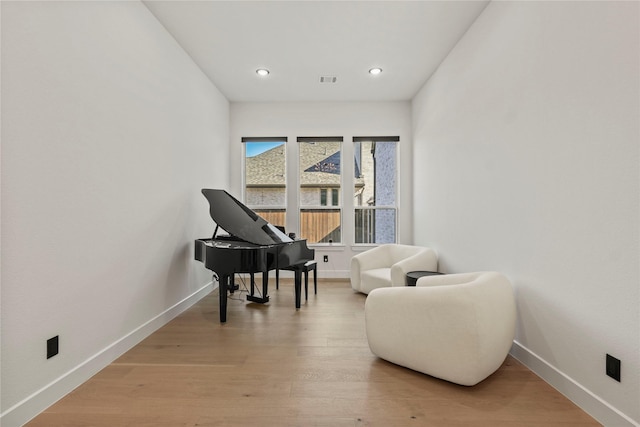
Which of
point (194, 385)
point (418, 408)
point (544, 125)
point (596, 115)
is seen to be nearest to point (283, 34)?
point (544, 125)

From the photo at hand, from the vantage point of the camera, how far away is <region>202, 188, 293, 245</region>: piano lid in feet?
10.4

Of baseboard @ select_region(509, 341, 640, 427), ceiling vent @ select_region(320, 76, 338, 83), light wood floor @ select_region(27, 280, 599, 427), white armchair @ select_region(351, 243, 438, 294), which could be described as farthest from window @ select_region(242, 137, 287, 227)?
baseboard @ select_region(509, 341, 640, 427)

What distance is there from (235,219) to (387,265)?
2.34 metres

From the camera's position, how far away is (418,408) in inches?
66.3

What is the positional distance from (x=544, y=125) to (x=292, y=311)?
2839 mm

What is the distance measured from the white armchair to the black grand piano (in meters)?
0.88

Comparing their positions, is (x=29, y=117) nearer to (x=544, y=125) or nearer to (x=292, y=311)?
(x=292, y=311)

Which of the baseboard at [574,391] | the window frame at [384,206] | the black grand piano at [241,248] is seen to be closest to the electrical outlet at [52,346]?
the black grand piano at [241,248]

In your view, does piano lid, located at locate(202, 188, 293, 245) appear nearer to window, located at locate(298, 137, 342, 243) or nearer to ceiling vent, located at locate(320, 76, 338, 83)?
window, located at locate(298, 137, 342, 243)

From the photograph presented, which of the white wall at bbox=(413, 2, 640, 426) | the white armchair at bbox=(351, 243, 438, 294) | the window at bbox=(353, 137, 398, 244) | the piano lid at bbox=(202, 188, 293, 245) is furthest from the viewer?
the window at bbox=(353, 137, 398, 244)

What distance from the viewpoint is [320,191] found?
16.9 feet

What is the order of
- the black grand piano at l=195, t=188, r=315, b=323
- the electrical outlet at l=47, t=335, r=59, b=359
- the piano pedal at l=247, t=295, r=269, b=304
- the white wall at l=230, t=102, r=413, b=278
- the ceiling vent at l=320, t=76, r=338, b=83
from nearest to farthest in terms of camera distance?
1. the electrical outlet at l=47, t=335, r=59, b=359
2. the black grand piano at l=195, t=188, r=315, b=323
3. the piano pedal at l=247, t=295, r=269, b=304
4. the ceiling vent at l=320, t=76, r=338, b=83
5. the white wall at l=230, t=102, r=413, b=278

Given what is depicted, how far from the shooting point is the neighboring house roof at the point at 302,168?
16.9ft

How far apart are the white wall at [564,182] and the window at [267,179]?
3060 millimetres
